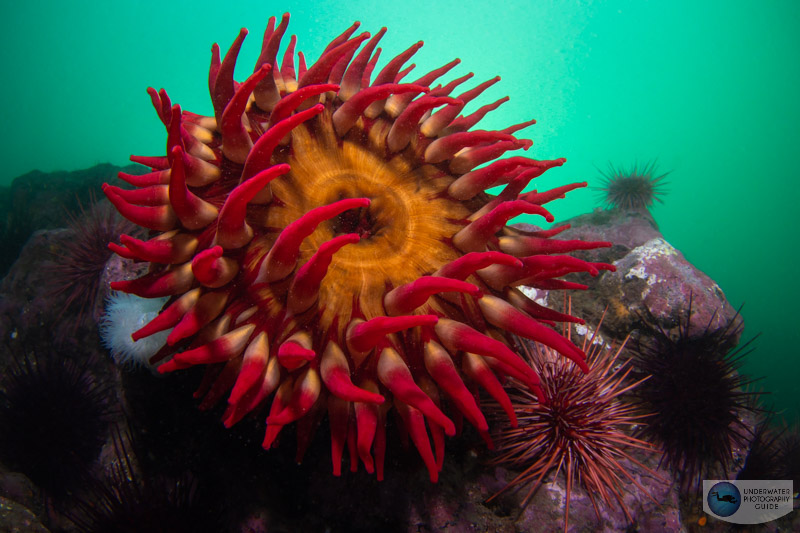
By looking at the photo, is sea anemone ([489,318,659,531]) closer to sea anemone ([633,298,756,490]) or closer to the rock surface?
the rock surface

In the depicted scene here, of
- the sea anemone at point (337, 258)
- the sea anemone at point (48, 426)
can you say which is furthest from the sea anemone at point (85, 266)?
the sea anemone at point (337, 258)

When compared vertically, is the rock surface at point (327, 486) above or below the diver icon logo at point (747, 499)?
below

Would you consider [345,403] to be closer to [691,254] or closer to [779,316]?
[779,316]

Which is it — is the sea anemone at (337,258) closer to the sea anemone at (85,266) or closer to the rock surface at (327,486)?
the rock surface at (327,486)

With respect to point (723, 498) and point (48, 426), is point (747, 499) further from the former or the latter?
point (48, 426)

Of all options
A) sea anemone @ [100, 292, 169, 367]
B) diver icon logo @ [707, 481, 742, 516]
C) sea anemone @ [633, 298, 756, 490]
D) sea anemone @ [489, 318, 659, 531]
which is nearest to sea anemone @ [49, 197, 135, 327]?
sea anemone @ [100, 292, 169, 367]

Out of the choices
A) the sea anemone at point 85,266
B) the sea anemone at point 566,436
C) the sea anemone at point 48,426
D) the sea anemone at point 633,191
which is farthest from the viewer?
the sea anemone at point 633,191
